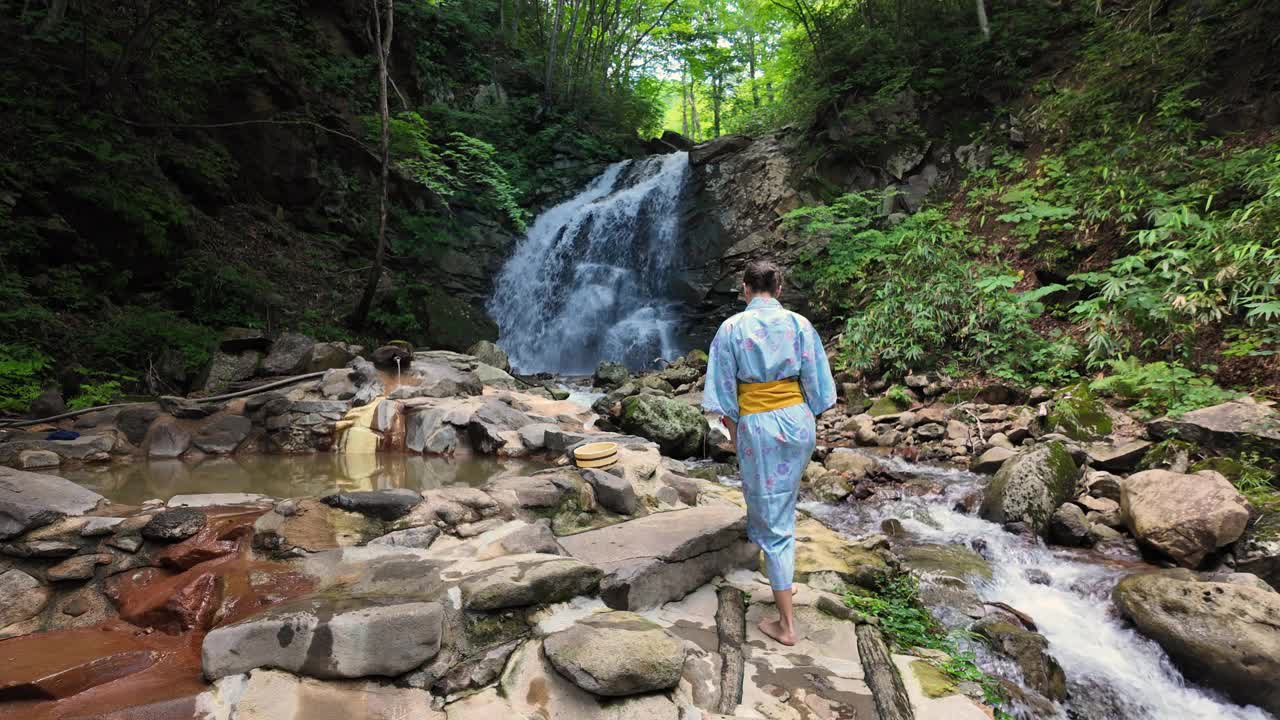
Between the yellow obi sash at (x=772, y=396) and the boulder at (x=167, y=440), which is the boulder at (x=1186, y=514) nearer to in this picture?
the yellow obi sash at (x=772, y=396)

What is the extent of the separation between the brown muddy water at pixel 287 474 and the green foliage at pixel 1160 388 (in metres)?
6.36

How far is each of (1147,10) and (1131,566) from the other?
33.4 feet

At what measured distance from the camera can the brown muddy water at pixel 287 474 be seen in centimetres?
426

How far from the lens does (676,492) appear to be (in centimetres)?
425

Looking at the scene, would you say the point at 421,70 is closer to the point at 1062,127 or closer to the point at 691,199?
the point at 691,199

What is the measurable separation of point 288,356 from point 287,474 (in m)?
2.94

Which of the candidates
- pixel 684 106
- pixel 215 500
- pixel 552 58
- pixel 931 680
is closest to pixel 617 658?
pixel 931 680

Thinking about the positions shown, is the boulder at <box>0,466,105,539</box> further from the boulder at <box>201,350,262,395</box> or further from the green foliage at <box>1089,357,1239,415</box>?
the green foliage at <box>1089,357,1239,415</box>

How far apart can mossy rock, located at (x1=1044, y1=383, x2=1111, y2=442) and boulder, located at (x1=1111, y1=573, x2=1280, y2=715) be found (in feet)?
10.0

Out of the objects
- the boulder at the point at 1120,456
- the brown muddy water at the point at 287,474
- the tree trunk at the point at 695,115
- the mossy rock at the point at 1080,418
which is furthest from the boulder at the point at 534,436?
the tree trunk at the point at 695,115

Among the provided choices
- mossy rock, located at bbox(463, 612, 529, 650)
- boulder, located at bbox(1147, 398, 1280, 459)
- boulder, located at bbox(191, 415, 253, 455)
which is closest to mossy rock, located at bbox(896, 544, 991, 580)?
boulder, located at bbox(1147, 398, 1280, 459)

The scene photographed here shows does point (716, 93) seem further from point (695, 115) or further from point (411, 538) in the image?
point (411, 538)

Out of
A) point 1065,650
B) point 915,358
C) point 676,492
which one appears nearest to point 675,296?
point 915,358

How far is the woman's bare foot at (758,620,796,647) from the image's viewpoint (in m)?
2.49
